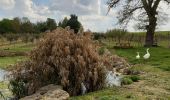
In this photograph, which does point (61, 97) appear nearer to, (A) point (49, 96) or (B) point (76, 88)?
(A) point (49, 96)

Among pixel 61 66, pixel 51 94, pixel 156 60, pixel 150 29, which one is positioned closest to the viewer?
pixel 51 94

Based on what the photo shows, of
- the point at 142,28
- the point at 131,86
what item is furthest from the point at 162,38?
the point at 131,86

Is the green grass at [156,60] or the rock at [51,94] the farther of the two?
the green grass at [156,60]

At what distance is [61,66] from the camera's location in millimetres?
14461

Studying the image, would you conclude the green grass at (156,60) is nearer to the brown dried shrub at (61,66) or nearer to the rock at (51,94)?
the brown dried shrub at (61,66)

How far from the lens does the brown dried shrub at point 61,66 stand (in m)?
14.5

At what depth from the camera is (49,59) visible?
14.6 m

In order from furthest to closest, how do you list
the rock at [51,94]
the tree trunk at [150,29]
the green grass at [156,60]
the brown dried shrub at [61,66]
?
the tree trunk at [150,29] → the green grass at [156,60] → the brown dried shrub at [61,66] → the rock at [51,94]

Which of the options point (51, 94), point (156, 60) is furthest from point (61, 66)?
point (156, 60)

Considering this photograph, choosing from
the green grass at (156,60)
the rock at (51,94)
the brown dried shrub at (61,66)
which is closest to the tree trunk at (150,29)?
the green grass at (156,60)

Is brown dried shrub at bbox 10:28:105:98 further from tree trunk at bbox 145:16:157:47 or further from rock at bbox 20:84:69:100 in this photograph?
tree trunk at bbox 145:16:157:47

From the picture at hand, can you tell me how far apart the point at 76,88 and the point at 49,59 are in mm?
1331

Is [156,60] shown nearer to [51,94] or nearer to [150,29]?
[150,29]

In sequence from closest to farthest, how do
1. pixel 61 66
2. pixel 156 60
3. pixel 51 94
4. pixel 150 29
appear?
pixel 51 94
pixel 61 66
pixel 156 60
pixel 150 29
